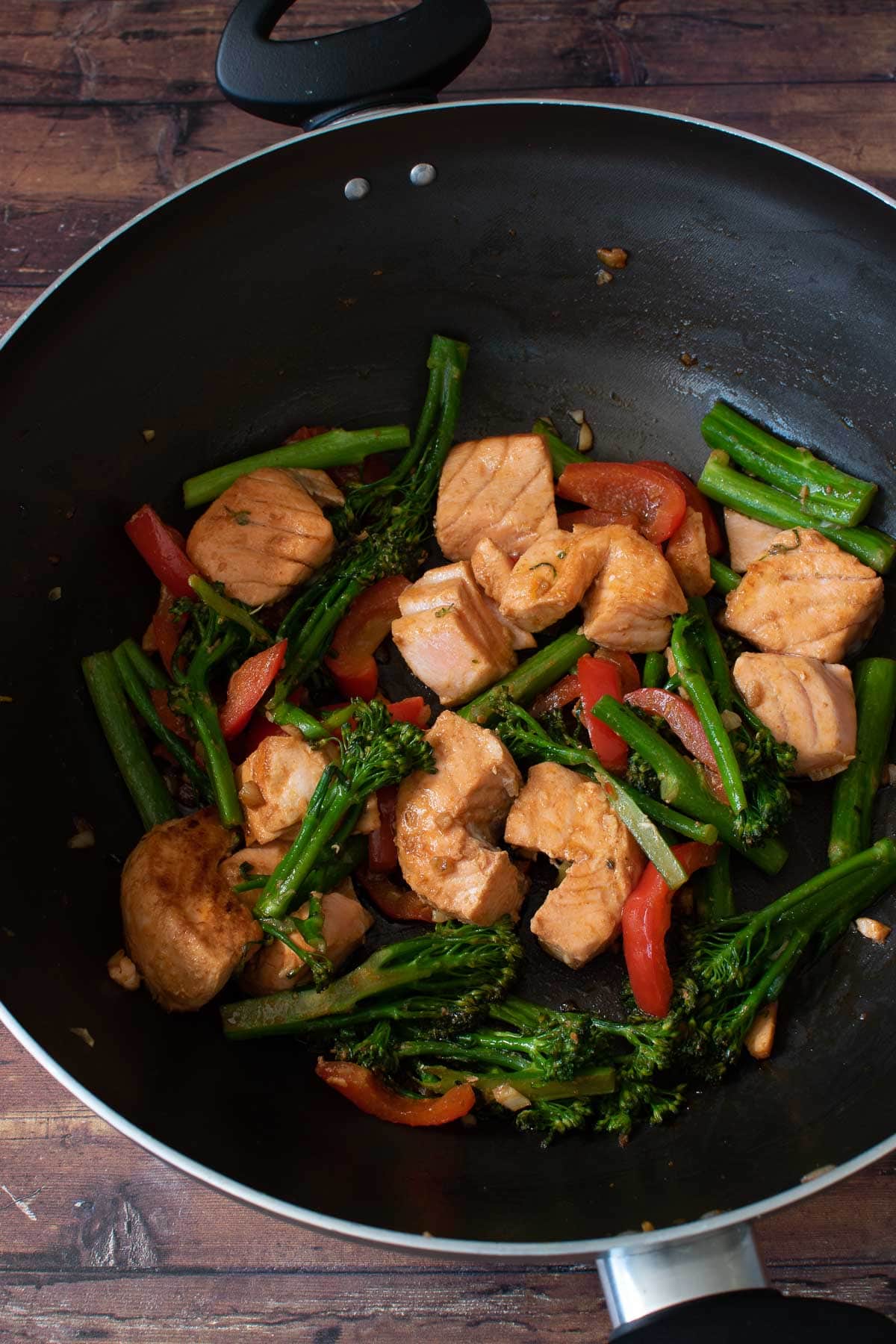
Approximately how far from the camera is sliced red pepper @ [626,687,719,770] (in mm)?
2812

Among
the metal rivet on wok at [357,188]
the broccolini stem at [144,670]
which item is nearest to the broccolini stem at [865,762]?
the broccolini stem at [144,670]

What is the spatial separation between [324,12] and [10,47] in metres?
1.03

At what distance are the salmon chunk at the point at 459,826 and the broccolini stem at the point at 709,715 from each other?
49 centimetres

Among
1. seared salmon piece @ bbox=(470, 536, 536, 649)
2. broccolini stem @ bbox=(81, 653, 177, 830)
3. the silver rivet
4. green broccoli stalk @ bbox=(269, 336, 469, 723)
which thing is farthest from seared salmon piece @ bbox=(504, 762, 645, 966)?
the silver rivet

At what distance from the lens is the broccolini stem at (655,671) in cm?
299

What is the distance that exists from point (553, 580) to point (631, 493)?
397mm

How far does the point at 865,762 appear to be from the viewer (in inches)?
114

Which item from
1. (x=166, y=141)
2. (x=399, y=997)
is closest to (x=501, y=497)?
(x=399, y=997)

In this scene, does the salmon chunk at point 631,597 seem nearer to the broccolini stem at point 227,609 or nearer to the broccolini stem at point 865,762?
the broccolini stem at point 865,762

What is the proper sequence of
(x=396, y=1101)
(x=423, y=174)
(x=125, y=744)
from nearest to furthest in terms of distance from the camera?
(x=396, y=1101), (x=125, y=744), (x=423, y=174)

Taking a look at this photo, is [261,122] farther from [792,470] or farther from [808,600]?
[808,600]

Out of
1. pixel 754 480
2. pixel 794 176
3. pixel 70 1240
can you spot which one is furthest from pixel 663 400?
pixel 70 1240

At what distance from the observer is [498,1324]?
8.36 feet

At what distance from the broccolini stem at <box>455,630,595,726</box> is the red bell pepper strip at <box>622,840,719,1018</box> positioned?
566 mm
